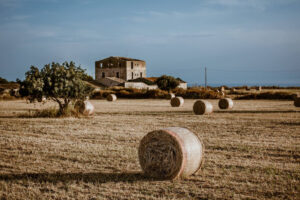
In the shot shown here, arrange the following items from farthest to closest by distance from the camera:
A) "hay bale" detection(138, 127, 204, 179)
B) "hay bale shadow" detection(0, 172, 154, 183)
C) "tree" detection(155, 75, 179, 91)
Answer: "tree" detection(155, 75, 179, 91), "hay bale shadow" detection(0, 172, 154, 183), "hay bale" detection(138, 127, 204, 179)

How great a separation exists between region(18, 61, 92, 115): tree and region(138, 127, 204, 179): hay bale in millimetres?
13447

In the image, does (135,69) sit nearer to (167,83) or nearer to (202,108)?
(167,83)

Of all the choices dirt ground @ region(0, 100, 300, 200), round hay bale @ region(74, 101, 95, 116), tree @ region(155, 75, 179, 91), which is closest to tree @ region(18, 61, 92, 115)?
round hay bale @ region(74, 101, 95, 116)

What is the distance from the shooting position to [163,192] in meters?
6.51

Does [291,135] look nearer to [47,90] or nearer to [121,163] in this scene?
[121,163]

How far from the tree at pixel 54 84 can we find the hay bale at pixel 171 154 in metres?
13.4

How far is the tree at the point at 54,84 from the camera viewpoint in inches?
779

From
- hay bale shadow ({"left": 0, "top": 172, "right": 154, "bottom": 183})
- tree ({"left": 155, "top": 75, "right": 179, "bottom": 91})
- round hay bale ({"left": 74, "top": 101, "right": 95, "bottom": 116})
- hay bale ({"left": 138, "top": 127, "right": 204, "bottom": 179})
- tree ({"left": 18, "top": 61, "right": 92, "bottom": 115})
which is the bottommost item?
hay bale shadow ({"left": 0, "top": 172, "right": 154, "bottom": 183})

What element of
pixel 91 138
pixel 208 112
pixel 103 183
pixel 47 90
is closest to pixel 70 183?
pixel 103 183

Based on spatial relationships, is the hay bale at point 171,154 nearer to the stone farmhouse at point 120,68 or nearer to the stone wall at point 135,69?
the stone farmhouse at point 120,68

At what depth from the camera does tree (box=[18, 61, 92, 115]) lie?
779 inches

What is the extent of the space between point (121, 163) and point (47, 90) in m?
13.0

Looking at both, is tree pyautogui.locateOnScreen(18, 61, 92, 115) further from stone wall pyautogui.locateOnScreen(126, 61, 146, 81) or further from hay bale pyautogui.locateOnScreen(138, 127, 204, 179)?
stone wall pyautogui.locateOnScreen(126, 61, 146, 81)

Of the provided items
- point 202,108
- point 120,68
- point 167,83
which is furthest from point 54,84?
point 120,68
